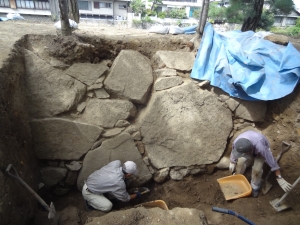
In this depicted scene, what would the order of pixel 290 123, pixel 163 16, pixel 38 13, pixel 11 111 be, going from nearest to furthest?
1. pixel 11 111
2. pixel 290 123
3. pixel 38 13
4. pixel 163 16

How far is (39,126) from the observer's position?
9.04 ft

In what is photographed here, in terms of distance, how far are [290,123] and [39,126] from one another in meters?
3.54

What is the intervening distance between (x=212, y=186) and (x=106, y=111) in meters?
2.00

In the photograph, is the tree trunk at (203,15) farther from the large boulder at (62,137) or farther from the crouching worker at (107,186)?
the crouching worker at (107,186)

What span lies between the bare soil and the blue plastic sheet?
0.34m

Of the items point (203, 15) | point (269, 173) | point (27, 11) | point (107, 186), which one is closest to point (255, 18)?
point (203, 15)

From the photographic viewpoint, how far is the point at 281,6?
5090 millimetres

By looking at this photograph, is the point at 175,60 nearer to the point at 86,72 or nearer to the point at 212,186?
the point at 86,72

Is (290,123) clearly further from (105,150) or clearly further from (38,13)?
(38,13)

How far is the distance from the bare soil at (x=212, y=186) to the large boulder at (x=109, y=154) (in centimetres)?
47

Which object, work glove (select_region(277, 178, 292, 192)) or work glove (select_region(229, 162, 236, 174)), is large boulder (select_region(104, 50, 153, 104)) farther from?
work glove (select_region(277, 178, 292, 192))

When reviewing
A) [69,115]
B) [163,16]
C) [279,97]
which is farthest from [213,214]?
[163,16]

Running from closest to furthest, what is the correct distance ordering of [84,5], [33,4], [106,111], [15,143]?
[15,143] → [106,111] → [33,4] → [84,5]

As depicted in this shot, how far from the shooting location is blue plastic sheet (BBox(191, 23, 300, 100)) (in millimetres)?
2789
